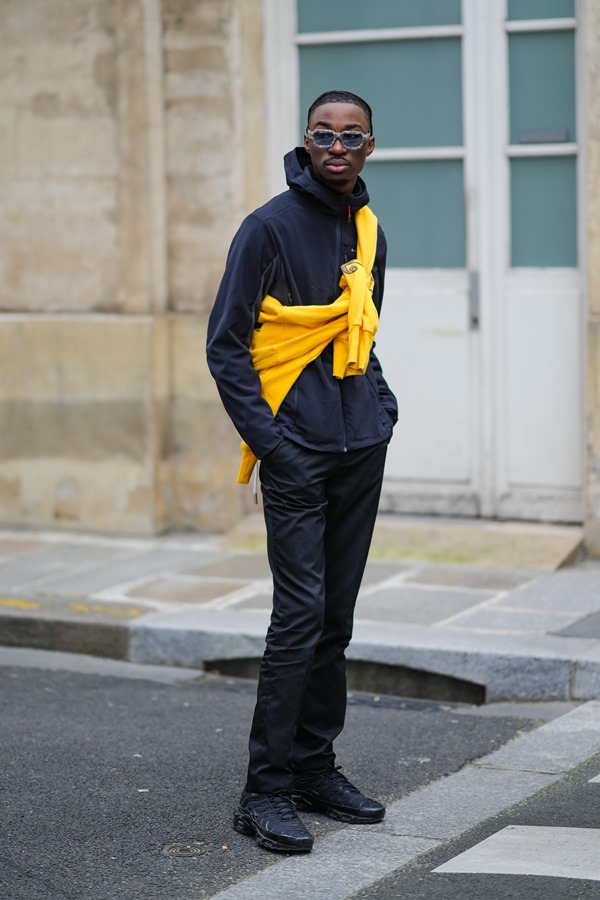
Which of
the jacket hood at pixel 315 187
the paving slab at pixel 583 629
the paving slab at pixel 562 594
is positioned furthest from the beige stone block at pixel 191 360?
the jacket hood at pixel 315 187

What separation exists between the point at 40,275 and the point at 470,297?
2.45m

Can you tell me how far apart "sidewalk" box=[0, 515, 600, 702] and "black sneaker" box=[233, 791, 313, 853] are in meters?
1.82

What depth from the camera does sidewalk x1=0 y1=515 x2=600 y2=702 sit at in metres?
6.23

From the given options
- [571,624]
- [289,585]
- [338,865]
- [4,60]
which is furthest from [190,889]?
[4,60]

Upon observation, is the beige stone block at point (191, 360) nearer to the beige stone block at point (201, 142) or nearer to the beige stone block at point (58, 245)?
the beige stone block at point (58, 245)

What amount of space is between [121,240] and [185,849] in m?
4.97

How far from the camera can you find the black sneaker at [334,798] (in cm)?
459

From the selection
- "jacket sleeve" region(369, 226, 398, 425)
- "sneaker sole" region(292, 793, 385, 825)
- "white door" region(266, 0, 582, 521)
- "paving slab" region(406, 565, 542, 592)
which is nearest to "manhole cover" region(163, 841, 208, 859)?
"sneaker sole" region(292, 793, 385, 825)

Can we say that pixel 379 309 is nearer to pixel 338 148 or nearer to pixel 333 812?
pixel 338 148

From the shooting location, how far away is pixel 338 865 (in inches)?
167

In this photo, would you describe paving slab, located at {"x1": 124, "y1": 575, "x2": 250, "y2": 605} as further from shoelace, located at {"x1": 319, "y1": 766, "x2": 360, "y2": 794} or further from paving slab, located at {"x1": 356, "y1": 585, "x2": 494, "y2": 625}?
shoelace, located at {"x1": 319, "y1": 766, "x2": 360, "y2": 794}

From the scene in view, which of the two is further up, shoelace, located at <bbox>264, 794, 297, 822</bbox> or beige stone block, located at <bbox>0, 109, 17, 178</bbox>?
beige stone block, located at <bbox>0, 109, 17, 178</bbox>

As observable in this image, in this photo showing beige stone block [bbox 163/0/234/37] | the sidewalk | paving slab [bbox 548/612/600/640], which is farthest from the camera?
beige stone block [bbox 163/0/234/37]

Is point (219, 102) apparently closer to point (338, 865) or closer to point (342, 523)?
point (342, 523)
